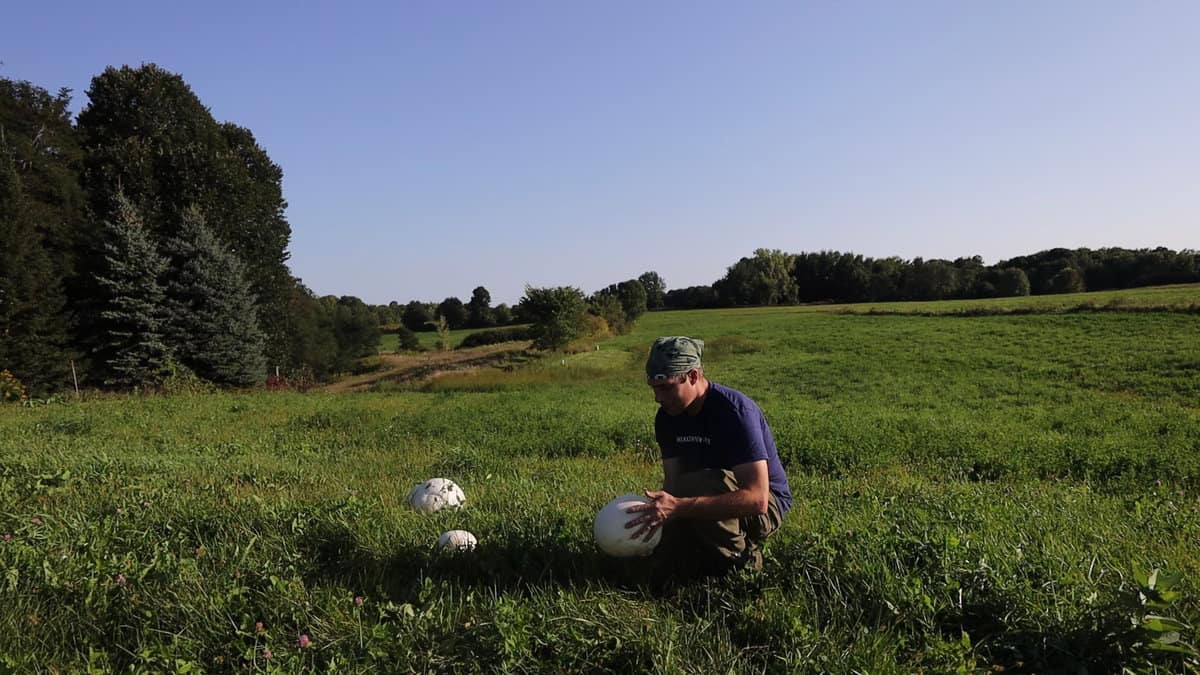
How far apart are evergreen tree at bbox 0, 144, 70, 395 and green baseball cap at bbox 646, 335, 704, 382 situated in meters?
23.3

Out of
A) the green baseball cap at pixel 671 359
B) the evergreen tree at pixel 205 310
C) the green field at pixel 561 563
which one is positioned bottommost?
the green field at pixel 561 563

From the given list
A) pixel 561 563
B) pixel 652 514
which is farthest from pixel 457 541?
pixel 652 514

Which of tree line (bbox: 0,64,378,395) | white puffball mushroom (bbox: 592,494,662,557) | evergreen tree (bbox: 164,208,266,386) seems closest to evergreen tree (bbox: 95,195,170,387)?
tree line (bbox: 0,64,378,395)

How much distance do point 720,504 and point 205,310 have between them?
2561 centimetres

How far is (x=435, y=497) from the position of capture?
4570 millimetres

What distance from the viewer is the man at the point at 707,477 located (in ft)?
9.85

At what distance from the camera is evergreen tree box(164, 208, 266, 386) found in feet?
73.9

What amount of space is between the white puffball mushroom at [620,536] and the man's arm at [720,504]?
0.10m

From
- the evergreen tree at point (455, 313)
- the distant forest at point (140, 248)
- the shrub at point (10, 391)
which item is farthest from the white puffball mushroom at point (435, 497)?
the evergreen tree at point (455, 313)

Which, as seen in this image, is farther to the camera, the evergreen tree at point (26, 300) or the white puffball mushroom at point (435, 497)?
the evergreen tree at point (26, 300)

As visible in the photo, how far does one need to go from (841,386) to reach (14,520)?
18.3m

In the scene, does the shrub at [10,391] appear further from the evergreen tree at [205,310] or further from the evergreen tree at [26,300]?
the evergreen tree at [205,310]

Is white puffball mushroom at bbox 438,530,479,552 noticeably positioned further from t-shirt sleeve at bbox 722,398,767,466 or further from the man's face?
t-shirt sleeve at bbox 722,398,767,466

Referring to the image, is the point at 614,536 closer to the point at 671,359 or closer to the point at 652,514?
the point at 652,514
